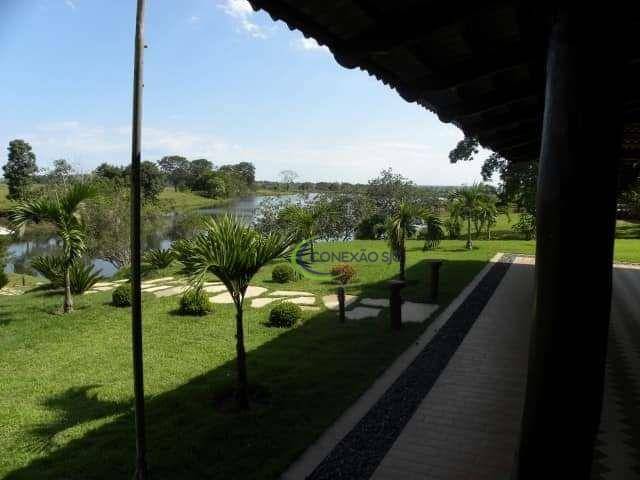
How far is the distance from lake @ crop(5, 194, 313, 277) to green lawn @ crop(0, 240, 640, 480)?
9.04 meters

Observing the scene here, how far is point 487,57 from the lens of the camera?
10.5 ft

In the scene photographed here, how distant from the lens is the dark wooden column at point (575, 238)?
62.8 inches

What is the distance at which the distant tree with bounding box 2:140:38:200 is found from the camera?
3862cm

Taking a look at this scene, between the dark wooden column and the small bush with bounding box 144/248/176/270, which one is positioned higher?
the dark wooden column

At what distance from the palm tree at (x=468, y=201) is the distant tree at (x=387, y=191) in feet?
10.1

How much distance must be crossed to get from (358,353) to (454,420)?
6.82 ft

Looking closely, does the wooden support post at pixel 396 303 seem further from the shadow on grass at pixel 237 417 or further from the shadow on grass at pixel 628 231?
the shadow on grass at pixel 628 231

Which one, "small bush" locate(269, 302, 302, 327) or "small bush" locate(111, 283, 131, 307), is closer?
"small bush" locate(269, 302, 302, 327)

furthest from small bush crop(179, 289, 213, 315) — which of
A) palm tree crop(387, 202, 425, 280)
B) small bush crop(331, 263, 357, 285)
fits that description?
palm tree crop(387, 202, 425, 280)

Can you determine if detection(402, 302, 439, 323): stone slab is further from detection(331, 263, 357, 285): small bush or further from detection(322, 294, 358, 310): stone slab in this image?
detection(331, 263, 357, 285): small bush

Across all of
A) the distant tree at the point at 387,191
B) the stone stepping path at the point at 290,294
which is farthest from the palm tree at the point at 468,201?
the stone stepping path at the point at 290,294

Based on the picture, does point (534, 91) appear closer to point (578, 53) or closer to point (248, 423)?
point (578, 53)

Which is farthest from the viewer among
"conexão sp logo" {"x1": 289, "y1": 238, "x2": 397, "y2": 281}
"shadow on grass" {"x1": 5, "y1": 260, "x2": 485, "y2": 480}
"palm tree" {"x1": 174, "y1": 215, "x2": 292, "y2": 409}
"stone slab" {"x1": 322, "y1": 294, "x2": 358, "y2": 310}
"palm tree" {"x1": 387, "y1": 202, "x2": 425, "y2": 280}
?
"conexão sp logo" {"x1": 289, "y1": 238, "x2": 397, "y2": 281}

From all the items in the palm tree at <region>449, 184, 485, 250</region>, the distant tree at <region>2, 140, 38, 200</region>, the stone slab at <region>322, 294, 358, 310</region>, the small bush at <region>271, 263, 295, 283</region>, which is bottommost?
the stone slab at <region>322, 294, 358, 310</region>
